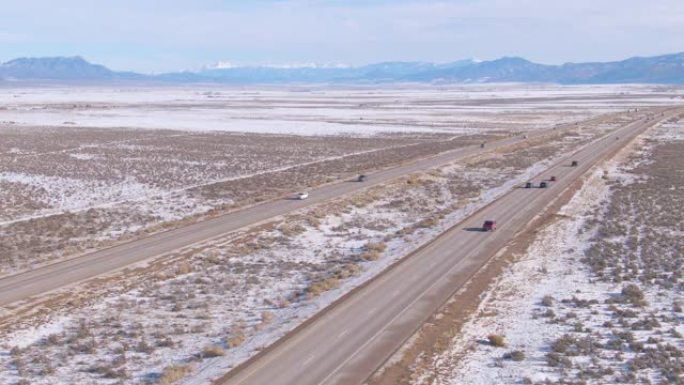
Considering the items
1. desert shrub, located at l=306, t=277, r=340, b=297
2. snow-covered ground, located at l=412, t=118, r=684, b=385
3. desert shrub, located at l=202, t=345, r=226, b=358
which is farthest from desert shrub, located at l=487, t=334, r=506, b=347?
desert shrub, located at l=202, t=345, r=226, b=358

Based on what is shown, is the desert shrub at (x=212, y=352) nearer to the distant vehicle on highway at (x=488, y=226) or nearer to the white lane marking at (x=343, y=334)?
the white lane marking at (x=343, y=334)

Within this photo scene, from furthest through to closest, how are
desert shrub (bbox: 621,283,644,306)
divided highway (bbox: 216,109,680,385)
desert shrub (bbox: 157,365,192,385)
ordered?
desert shrub (bbox: 621,283,644,306) → divided highway (bbox: 216,109,680,385) → desert shrub (bbox: 157,365,192,385)

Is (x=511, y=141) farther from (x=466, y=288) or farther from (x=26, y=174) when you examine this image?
(x=466, y=288)

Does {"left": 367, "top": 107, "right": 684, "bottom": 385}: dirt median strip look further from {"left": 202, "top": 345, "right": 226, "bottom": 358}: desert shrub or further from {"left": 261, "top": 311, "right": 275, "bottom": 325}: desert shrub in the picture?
{"left": 261, "top": 311, "right": 275, "bottom": 325}: desert shrub

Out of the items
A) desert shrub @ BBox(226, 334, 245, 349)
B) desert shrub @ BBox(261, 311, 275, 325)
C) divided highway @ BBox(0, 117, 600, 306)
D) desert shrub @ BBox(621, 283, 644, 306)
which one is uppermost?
divided highway @ BBox(0, 117, 600, 306)

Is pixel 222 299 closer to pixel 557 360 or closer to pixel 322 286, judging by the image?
pixel 322 286

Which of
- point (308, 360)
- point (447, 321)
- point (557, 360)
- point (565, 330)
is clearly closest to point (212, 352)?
point (308, 360)

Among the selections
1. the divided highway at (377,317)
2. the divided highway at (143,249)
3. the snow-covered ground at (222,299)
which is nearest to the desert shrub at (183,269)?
the snow-covered ground at (222,299)
